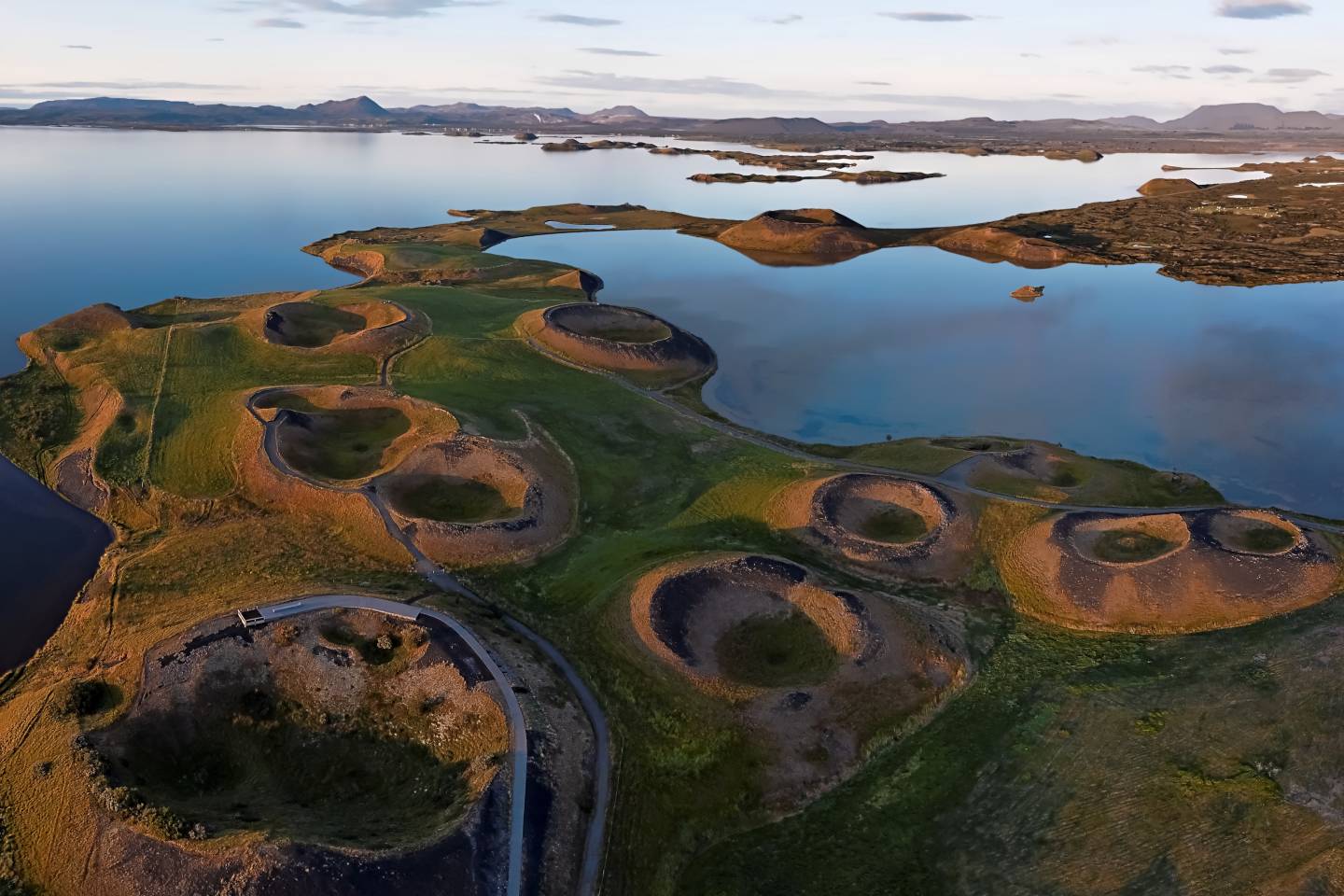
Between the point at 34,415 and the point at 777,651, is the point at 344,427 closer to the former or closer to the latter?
the point at 34,415

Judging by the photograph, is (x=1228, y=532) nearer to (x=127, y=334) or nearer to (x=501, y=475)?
(x=501, y=475)

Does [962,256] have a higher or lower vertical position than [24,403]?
higher

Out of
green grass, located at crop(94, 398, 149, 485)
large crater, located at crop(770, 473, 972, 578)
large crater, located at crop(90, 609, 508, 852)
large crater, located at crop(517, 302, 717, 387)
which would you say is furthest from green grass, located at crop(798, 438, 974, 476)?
green grass, located at crop(94, 398, 149, 485)

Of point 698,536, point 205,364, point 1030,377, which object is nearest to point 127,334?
point 205,364

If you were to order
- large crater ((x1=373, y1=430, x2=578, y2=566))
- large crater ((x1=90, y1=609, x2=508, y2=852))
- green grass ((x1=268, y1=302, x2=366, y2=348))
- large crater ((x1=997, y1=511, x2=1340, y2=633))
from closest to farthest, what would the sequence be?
large crater ((x1=90, y1=609, x2=508, y2=852)) → large crater ((x1=997, y1=511, x2=1340, y2=633)) → large crater ((x1=373, y1=430, x2=578, y2=566)) → green grass ((x1=268, y1=302, x2=366, y2=348))

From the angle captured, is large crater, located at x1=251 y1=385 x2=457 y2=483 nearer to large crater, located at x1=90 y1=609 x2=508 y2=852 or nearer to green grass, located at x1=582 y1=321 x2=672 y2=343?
large crater, located at x1=90 y1=609 x2=508 y2=852

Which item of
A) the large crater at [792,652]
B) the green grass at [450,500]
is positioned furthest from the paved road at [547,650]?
the large crater at [792,652]
